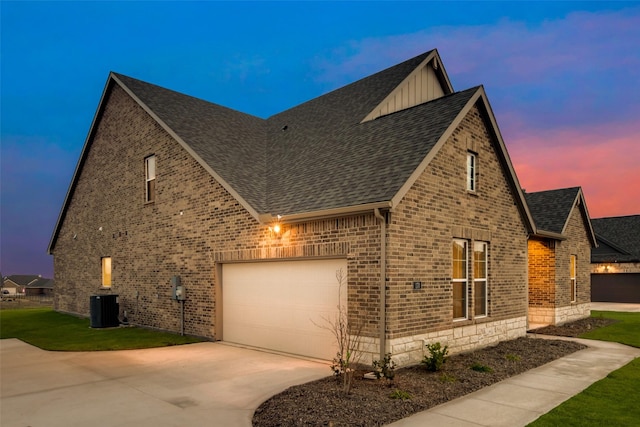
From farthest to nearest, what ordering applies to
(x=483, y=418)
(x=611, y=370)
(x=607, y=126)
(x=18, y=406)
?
(x=607, y=126), (x=611, y=370), (x=18, y=406), (x=483, y=418)

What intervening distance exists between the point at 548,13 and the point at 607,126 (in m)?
6.29

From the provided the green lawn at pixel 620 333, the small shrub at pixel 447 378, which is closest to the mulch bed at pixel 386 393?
the small shrub at pixel 447 378

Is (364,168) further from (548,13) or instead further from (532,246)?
(548,13)

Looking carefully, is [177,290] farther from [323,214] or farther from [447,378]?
[447,378]

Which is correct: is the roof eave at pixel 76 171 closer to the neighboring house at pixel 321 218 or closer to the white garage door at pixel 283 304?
the neighboring house at pixel 321 218

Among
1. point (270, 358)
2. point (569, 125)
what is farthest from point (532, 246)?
point (270, 358)

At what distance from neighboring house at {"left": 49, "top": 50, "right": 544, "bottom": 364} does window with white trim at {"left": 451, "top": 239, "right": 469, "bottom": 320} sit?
0.16 feet

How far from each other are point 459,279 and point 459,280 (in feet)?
0.09

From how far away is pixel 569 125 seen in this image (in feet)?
79.3

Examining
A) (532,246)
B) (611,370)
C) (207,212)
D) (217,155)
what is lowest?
(611,370)

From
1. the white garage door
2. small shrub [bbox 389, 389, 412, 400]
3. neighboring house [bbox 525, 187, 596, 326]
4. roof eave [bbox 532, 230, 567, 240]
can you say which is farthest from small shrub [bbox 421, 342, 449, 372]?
neighboring house [bbox 525, 187, 596, 326]

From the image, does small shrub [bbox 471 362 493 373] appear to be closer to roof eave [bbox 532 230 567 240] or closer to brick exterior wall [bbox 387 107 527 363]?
brick exterior wall [bbox 387 107 527 363]

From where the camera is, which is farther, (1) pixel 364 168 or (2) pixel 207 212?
(2) pixel 207 212

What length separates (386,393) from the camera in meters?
7.45
